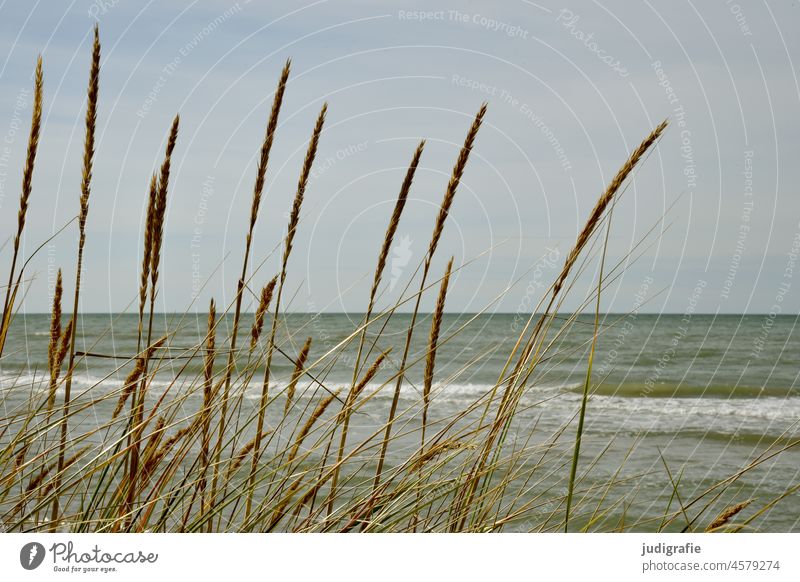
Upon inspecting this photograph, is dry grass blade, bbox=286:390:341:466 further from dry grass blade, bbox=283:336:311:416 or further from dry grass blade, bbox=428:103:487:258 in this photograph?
dry grass blade, bbox=428:103:487:258

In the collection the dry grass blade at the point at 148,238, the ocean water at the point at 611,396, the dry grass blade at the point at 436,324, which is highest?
the dry grass blade at the point at 148,238

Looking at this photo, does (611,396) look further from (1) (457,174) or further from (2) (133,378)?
(2) (133,378)

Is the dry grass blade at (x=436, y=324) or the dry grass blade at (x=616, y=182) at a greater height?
the dry grass blade at (x=616, y=182)

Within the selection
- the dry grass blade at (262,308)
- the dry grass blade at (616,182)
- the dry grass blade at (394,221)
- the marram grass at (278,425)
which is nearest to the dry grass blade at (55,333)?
the marram grass at (278,425)

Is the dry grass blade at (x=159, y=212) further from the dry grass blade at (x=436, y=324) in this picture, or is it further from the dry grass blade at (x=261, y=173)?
the dry grass blade at (x=436, y=324)

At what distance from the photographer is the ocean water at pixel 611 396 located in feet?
4.92

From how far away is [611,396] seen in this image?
292cm
